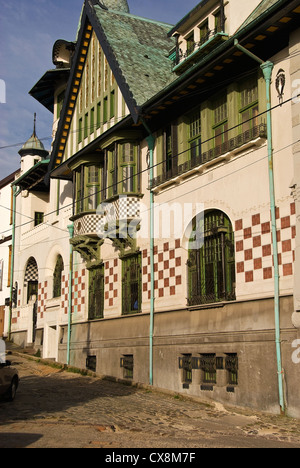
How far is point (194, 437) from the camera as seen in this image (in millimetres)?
11984

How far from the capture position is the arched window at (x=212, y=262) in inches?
705

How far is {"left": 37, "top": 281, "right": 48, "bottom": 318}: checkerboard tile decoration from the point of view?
31.0 m

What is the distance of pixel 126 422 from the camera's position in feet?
45.2

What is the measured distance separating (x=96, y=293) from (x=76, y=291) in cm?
208

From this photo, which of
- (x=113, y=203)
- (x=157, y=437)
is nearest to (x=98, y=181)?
(x=113, y=203)

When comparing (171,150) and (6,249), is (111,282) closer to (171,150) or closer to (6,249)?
(171,150)

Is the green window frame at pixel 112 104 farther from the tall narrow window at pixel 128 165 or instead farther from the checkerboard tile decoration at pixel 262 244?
the checkerboard tile decoration at pixel 262 244

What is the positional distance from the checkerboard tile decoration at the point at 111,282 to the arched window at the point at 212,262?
4854 mm

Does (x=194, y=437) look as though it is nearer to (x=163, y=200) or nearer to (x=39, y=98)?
(x=163, y=200)

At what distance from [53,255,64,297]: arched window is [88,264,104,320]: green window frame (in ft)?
14.2

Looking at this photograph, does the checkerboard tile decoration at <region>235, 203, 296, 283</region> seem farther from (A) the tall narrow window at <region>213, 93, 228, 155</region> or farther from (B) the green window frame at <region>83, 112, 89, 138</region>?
(B) the green window frame at <region>83, 112, 89, 138</region>

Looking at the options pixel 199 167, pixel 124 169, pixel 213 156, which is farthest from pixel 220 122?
pixel 124 169

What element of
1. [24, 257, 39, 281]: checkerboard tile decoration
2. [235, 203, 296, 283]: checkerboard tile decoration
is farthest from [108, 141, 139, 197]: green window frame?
[24, 257, 39, 281]: checkerboard tile decoration

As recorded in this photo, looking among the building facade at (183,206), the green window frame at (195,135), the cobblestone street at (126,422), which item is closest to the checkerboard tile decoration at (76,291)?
the building facade at (183,206)
